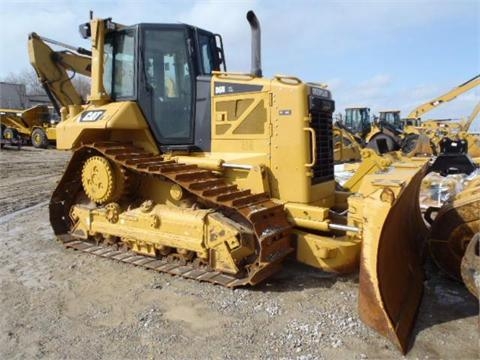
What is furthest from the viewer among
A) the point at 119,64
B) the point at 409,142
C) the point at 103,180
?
the point at 409,142

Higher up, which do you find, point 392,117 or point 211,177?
point 392,117

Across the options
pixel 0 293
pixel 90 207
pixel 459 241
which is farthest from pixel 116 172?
pixel 459 241

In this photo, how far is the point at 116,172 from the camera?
17.8 ft

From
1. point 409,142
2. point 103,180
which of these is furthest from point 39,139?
point 103,180

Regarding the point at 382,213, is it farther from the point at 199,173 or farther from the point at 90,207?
the point at 90,207

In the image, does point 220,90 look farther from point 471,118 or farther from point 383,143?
point 471,118

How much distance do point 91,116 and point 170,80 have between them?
1.13 m

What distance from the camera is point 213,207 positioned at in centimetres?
488

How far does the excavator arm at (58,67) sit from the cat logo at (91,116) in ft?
5.74

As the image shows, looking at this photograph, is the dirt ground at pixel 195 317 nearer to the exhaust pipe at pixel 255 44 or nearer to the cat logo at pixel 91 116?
the cat logo at pixel 91 116

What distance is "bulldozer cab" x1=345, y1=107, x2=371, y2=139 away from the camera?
69.7ft

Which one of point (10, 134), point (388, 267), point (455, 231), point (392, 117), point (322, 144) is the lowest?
point (388, 267)

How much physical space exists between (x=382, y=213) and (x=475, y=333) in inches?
46.8

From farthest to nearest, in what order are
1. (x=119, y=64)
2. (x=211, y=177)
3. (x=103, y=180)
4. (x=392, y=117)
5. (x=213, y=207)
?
(x=392, y=117) < (x=119, y=64) < (x=103, y=180) < (x=211, y=177) < (x=213, y=207)
